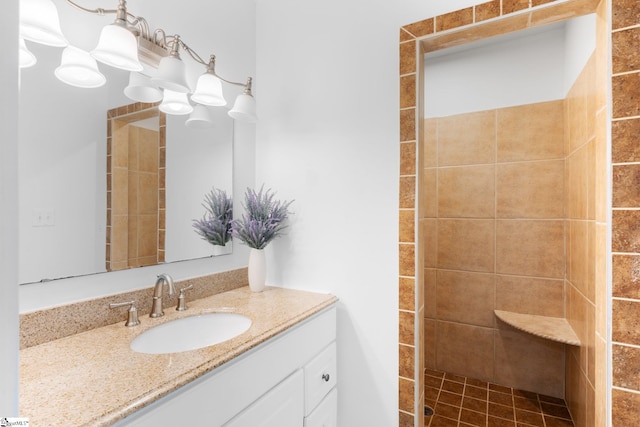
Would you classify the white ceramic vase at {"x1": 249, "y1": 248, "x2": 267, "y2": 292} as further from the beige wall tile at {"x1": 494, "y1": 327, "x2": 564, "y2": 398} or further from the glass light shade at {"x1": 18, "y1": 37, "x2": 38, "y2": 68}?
the beige wall tile at {"x1": 494, "y1": 327, "x2": 564, "y2": 398}

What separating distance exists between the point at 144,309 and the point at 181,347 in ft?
0.72

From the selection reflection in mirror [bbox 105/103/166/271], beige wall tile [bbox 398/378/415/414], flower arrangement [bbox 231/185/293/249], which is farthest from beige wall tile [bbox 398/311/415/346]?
reflection in mirror [bbox 105/103/166/271]

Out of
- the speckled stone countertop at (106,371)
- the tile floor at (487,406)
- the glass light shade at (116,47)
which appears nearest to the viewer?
the speckled stone countertop at (106,371)

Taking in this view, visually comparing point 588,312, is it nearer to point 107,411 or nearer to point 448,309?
point 448,309

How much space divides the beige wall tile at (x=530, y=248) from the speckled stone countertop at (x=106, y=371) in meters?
1.73

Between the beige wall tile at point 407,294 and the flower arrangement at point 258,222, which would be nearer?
the beige wall tile at point 407,294

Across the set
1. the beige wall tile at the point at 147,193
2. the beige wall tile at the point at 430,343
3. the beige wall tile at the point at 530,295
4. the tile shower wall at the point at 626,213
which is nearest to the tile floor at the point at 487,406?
the beige wall tile at the point at 430,343

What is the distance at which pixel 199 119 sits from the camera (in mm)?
1528

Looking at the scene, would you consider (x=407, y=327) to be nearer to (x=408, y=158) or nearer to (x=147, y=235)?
(x=408, y=158)

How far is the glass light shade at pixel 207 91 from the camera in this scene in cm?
143

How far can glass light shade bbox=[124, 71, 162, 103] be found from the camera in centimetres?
123

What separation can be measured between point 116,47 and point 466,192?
7.56 feet

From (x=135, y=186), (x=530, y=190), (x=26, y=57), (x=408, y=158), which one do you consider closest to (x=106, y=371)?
(x=135, y=186)

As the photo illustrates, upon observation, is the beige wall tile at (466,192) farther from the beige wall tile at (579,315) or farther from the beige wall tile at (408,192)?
the beige wall tile at (408,192)
